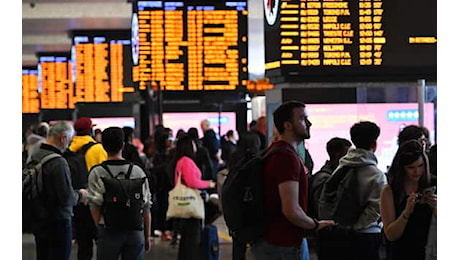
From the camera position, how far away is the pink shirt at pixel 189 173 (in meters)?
10.3

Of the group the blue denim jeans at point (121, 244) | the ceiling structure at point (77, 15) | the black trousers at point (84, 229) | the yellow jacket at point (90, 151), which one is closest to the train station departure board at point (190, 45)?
the black trousers at point (84, 229)

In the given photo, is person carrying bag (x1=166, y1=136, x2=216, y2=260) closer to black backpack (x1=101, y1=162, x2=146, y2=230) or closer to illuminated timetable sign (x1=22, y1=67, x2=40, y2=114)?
black backpack (x1=101, y1=162, x2=146, y2=230)

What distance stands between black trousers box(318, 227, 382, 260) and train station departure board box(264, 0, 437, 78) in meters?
2.29

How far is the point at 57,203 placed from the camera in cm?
773

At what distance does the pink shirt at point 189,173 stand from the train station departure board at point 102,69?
34.9 feet

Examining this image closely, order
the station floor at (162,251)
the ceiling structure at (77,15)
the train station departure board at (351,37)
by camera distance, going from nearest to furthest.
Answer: the train station departure board at (351,37)
the station floor at (162,251)
the ceiling structure at (77,15)

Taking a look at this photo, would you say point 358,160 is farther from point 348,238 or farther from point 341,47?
point 341,47

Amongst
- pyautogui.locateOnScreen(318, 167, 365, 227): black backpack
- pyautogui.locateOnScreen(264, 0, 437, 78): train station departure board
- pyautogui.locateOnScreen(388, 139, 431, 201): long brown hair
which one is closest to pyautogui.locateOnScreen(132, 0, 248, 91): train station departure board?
pyautogui.locateOnScreen(264, 0, 437, 78): train station departure board

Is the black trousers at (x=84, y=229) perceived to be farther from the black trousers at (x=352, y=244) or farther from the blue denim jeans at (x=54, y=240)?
the black trousers at (x=352, y=244)

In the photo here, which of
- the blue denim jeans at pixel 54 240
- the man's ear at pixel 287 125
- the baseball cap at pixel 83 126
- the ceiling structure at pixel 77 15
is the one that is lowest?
the blue denim jeans at pixel 54 240

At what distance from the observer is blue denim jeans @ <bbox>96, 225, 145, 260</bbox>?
24.1 feet
